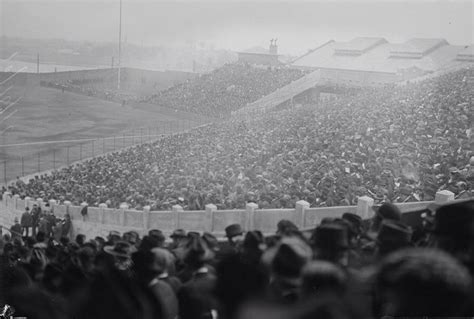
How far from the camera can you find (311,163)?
702 inches

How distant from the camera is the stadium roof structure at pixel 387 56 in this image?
54094 millimetres

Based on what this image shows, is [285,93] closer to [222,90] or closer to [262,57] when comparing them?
[222,90]

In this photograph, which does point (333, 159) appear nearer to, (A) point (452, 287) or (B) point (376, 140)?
(B) point (376, 140)

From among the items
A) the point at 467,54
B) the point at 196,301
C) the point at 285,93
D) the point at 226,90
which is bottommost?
the point at 196,301

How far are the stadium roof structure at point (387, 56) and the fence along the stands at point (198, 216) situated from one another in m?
38.9

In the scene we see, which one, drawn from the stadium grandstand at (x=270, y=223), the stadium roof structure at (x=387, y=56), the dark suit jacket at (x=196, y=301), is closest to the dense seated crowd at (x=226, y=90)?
the stadium roof structure at (x=387, y=56)

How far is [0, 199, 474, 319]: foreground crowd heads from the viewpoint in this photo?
2.94m

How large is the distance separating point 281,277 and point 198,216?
10769mm

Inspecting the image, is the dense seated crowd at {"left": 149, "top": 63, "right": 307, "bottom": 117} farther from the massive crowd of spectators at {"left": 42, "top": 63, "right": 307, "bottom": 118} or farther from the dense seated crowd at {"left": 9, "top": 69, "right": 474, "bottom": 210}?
the dense seated crowd at {"left": 9, "top": 69, "right": 474, "bottom": 210}

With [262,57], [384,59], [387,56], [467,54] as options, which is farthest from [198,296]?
[262,57]

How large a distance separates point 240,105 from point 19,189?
114 ft

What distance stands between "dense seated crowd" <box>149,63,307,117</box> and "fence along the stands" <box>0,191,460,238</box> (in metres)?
37.6

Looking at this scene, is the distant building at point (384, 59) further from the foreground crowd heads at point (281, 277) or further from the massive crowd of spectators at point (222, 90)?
the foreground crowd heads at point (281, 277)


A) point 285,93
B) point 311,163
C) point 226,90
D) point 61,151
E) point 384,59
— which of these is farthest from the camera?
point 226,90
